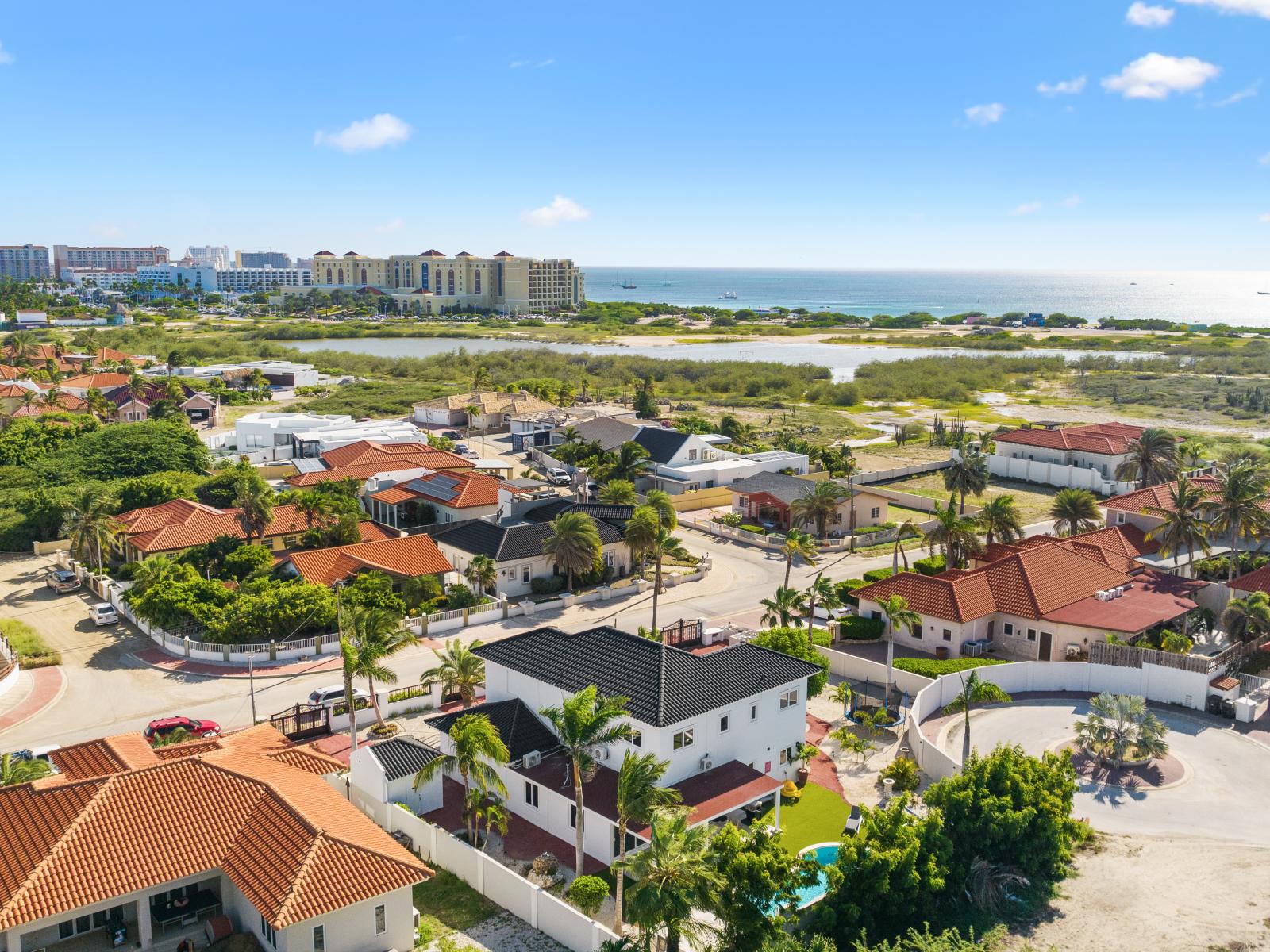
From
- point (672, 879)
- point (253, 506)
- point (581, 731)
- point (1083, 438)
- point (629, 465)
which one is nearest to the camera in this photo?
point (672, 879)

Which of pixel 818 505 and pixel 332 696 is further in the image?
pixel 818 505

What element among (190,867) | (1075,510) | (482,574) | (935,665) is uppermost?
(1075,510)

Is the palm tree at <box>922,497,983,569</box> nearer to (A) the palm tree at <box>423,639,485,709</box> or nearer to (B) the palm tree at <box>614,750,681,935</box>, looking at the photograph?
(A) the palm tree at <box>423,639,485,709</box>

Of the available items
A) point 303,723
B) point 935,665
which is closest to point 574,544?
point 303,723

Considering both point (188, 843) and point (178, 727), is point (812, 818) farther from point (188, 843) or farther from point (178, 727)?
point (178, 727)

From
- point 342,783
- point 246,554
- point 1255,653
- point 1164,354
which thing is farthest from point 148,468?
point 1164,354

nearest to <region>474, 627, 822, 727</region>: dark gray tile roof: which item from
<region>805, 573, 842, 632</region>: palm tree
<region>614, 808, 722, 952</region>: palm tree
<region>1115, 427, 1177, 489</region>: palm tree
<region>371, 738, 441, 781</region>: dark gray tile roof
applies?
<region>371, 738, 441, 781</region>: dark gray tile roof
